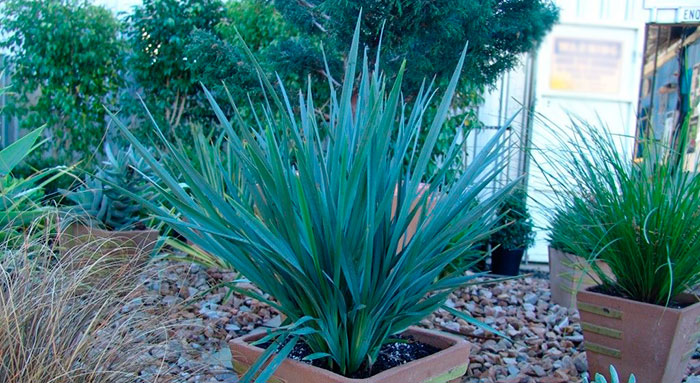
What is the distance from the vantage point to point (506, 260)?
Answer: 13.8 ft

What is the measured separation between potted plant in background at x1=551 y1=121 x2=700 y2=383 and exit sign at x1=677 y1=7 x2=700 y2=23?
310cm

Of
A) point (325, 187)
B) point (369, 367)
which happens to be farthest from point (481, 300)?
point (325, 187)

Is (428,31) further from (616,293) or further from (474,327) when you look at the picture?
(616,293)

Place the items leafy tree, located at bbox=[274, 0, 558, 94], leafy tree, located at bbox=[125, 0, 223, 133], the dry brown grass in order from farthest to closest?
leafy tree, located at bbox=[125, 0, 223, 133], leafy tree, located at bbox=[274, 0, 558, 94], the dry brown grass

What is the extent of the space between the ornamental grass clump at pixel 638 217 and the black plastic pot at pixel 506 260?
2033mm

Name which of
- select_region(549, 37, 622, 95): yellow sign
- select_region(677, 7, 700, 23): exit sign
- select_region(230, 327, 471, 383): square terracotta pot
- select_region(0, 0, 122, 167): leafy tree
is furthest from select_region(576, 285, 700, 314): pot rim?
Result: select_region(0, 0, 122, 167): leafy tree

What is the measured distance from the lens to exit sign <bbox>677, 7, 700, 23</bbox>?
15.2 feet

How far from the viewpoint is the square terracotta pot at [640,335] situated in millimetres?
1884

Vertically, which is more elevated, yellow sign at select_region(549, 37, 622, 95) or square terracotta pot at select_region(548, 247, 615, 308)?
yellow sign at select_region(549, 37, 622, 95)

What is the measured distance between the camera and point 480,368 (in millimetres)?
2252

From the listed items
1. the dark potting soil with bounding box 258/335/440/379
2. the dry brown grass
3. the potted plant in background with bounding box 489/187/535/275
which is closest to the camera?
the dry brown grass

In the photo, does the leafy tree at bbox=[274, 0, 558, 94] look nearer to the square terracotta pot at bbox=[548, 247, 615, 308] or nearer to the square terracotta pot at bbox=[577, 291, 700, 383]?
the square terracotta pot at bbox=[548, 247, 615, 308]

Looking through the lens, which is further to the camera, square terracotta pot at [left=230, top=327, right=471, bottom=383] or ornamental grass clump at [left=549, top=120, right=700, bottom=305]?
ornamental grass clump at [left=549, top=120, right=700, bottom=305]

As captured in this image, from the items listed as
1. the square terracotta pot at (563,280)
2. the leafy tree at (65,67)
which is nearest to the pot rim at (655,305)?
the square terracotta pot at (563,280)
